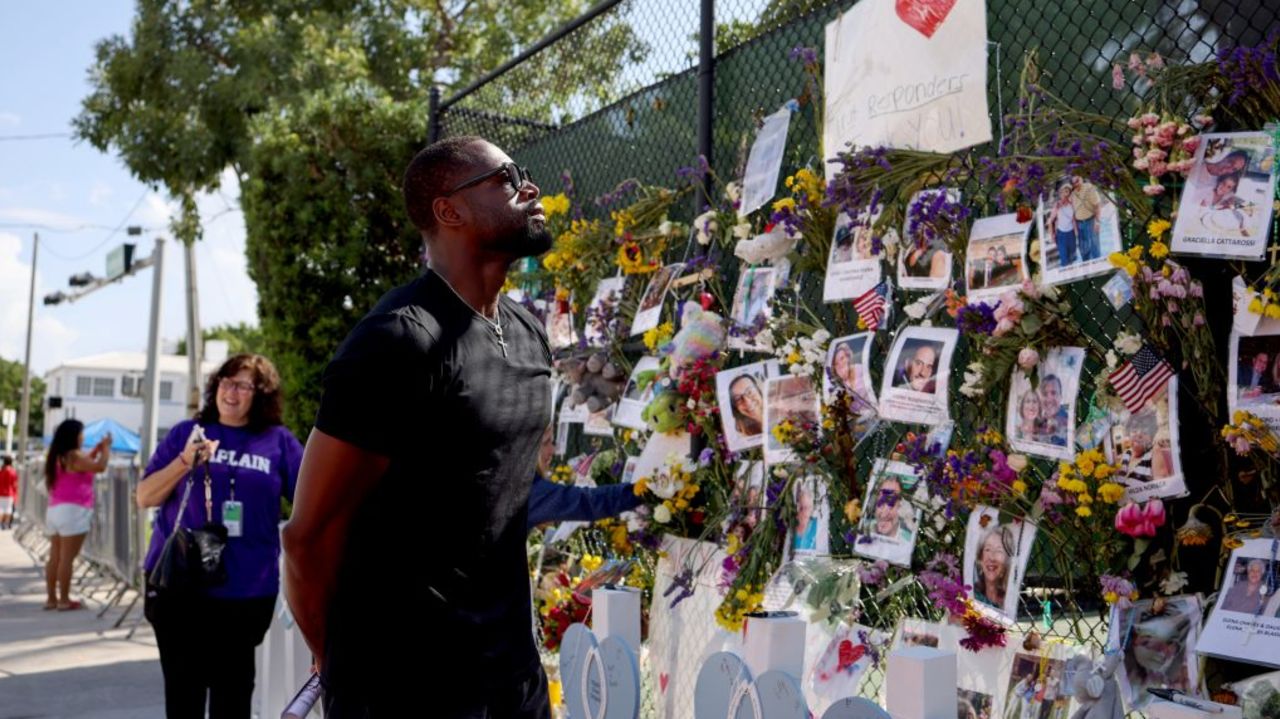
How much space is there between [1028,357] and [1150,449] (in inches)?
13.7

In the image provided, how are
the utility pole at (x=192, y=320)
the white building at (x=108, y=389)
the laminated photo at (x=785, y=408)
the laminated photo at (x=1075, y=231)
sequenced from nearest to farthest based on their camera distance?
1. the laminated photo at (x=1075, y=231)
2. the laminated photo at (x=785, y=408)
3. the utility pole at (x=192, y=320)
4. the white building at (x=108, y=389)

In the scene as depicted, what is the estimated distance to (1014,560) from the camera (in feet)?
9.32

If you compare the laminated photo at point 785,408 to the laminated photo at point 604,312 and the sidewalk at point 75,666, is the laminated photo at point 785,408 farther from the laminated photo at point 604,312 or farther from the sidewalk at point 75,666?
the sidewalk at point 75,666

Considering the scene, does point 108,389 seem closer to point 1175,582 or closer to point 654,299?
point 654,299

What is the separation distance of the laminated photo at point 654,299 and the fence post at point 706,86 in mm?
242

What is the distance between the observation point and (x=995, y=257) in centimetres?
299

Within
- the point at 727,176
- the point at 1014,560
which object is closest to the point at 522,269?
the point at 727,176

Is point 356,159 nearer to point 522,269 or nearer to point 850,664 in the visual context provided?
point 522,269

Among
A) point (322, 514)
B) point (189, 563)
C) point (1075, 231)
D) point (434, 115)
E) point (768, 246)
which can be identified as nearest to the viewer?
point (322, 514)

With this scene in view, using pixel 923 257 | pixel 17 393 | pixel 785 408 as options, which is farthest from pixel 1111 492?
pixel 17 393

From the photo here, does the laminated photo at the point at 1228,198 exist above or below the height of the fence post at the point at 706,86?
below

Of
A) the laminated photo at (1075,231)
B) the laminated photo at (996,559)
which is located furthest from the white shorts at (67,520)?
the laminated photo at (1075,231)

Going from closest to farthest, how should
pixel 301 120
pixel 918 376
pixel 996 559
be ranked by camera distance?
pixel 996 559 < pixel 918 376 < pixel 301 120

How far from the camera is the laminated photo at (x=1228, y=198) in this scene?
2418mm
